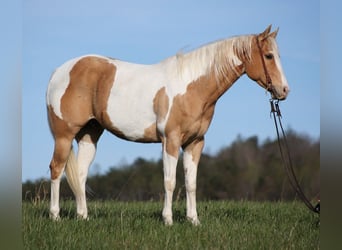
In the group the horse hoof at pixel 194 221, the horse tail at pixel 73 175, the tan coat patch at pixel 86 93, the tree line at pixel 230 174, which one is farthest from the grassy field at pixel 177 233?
the tree line at pixel 230 174

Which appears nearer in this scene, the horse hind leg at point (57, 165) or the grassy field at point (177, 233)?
the grassy field at point (177, 233)

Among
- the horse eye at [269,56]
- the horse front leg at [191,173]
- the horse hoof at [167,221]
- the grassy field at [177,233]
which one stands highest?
the horse eye at [269,56]

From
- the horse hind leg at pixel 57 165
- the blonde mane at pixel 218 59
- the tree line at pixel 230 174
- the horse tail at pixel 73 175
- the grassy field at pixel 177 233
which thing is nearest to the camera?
the grassy field at pixel 177 233

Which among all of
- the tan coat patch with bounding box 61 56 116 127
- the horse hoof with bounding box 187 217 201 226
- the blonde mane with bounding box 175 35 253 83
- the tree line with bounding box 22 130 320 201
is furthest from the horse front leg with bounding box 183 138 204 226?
the tree line with bounding box 22 130 320 201

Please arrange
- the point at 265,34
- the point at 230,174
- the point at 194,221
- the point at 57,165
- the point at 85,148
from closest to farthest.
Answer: the point at 265,34 < the point at 194,221 < the point at 57,165 < the point at 85,148 < the point at 230,174

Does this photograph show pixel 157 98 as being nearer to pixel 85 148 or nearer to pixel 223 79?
pixel 223 79

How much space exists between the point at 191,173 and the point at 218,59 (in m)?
0.88

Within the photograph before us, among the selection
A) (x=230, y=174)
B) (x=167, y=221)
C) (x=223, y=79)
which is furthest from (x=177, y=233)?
(x=230, y=174)

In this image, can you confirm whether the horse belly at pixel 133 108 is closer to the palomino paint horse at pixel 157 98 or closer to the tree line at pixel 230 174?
the palomino paint horse at pixel 157 98

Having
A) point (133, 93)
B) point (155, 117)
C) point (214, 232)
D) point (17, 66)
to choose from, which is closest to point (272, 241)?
point (214, 232)

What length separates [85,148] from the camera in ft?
13.3

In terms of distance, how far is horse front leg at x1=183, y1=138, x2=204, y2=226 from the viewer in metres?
3.59

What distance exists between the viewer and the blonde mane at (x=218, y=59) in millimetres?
3506

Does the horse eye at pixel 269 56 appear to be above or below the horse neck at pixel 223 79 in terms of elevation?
above
